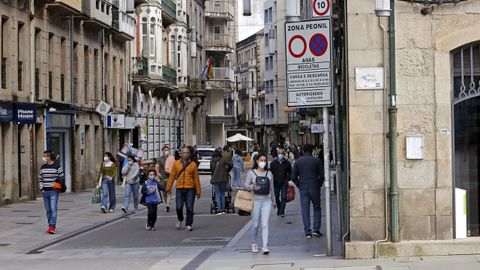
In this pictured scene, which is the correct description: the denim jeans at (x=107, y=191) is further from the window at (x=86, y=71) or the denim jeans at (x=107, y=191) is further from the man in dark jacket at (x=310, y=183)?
the window at (x=86, y=71)

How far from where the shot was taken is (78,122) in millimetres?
36844

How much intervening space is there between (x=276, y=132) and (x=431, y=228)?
3687 inches

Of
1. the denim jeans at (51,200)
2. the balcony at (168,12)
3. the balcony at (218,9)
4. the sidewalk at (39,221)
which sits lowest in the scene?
the sidewalk at (39,221)

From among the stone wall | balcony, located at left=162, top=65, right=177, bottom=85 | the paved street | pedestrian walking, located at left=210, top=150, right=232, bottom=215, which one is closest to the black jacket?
the paved street

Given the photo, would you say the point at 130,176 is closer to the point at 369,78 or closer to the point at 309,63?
the point at 309,63

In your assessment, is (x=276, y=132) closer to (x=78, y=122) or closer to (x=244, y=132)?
(x=244, y=132)

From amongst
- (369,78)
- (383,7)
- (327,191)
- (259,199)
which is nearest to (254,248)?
(259,199)

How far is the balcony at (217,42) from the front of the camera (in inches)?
2977

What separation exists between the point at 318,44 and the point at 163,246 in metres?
5.31

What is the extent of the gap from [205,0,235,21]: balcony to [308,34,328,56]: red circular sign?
6294 centimetres

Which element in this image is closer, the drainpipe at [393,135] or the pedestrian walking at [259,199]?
the drainpipe at [393,135]

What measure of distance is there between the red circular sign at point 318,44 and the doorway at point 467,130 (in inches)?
75.4

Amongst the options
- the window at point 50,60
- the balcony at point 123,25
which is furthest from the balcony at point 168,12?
the window at point 50,60

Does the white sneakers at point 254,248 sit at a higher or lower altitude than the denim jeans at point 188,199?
lower
